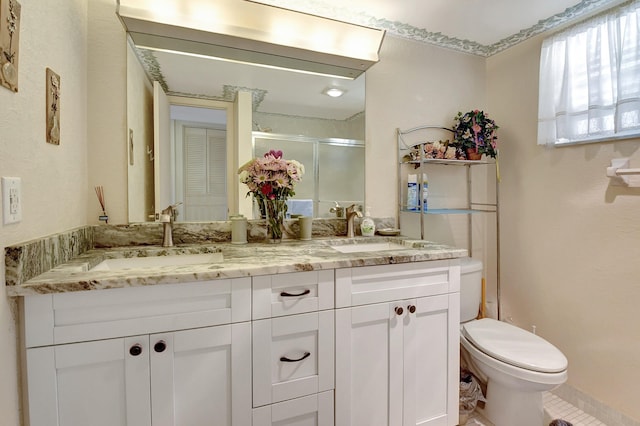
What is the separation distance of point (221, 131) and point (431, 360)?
1.44 metres

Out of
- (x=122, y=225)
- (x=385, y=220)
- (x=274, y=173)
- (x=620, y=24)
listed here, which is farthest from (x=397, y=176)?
(x=122, y=225)

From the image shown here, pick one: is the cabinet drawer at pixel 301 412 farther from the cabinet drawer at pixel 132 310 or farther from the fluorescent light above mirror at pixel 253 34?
the fluorescent light above mirror at pixel 253 34

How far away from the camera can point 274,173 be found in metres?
1.50

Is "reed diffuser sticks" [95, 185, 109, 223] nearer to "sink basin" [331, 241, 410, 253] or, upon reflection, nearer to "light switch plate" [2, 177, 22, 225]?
"light switch plate" [2, 177, 22, 225]

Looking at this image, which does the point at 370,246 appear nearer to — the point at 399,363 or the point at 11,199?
the point at 399,363

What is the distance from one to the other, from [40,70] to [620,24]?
2.40 metres

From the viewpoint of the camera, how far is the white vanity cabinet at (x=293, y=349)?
105 cm

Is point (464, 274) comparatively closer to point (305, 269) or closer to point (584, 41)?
point (305, 269)

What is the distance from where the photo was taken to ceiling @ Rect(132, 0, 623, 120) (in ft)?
4.92

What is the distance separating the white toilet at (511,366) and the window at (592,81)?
0.94 metres

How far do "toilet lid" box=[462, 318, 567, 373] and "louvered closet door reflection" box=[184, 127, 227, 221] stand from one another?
1423mm

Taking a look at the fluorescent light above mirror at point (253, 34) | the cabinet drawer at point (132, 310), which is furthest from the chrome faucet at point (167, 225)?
the fluorescent light above mirror at point (253, 34)

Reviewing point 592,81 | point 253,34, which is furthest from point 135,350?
point 592,81

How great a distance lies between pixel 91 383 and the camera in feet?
2.90
